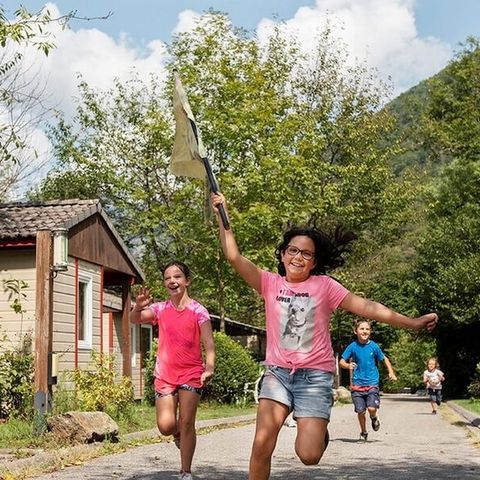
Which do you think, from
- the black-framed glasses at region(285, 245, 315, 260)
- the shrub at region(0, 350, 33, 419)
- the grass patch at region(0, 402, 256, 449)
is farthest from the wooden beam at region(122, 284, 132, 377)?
the black-framed glasses at region(285, 245, 315, 260)

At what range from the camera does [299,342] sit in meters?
6.18

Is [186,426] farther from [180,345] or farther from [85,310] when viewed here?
[85,310]

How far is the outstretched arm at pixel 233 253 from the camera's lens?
6.06 metres

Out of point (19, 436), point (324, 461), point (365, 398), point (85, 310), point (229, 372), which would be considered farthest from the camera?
point (229, 372)

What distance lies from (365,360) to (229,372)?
36.2 ft

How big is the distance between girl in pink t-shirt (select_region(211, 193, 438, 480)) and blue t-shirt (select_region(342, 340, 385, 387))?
310 inches

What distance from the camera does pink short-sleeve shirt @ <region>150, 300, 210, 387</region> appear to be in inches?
314

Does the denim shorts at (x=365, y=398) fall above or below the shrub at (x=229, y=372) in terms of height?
below

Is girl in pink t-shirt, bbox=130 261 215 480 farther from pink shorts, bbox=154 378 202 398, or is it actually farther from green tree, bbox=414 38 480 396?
green tree, bbox=414 38 480 396

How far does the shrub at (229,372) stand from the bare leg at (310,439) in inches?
722

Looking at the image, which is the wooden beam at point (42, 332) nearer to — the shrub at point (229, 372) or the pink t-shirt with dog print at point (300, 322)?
the pink t-shirt with dog print at point (300, 322)

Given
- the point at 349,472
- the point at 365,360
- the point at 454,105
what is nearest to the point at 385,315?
the point at 349,472

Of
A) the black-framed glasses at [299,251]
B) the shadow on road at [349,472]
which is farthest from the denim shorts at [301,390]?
the shadow on road at [349,472]

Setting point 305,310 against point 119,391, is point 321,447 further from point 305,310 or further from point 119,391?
point 119,391
